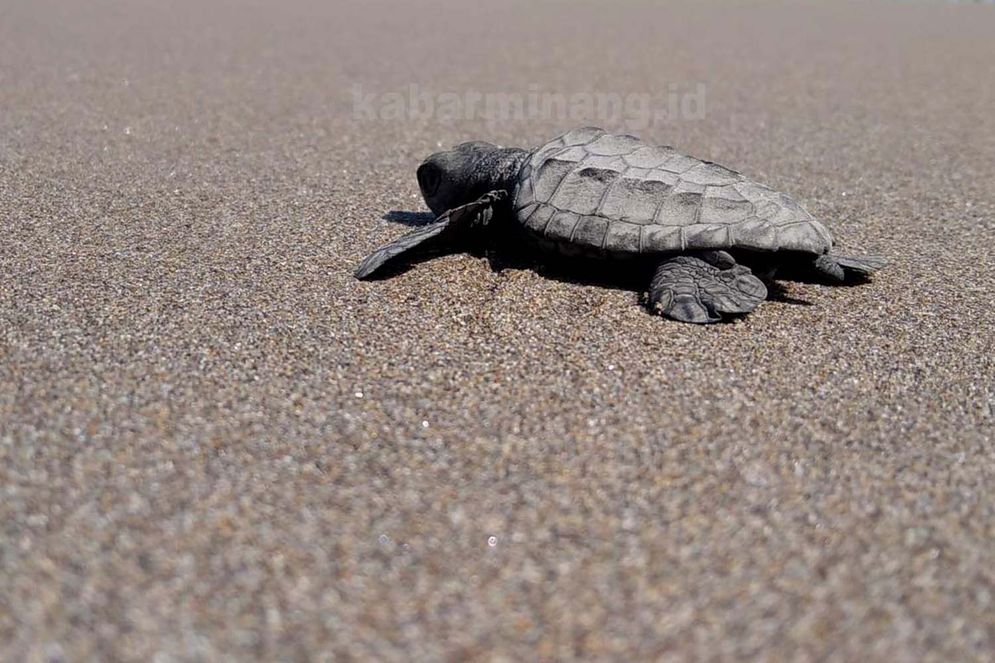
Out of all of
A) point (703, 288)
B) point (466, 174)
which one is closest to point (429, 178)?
point (466, 174)

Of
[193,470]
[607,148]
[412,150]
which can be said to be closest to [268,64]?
[412,150]

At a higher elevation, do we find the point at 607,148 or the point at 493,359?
the point at 607,148

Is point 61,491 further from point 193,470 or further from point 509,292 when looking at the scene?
point 509,292

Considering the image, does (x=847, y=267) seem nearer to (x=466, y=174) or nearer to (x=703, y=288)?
(x=703, y=288)

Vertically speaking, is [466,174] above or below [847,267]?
above

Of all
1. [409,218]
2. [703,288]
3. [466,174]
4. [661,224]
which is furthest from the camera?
[409,218]

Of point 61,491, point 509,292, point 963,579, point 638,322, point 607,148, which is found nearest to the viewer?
point 963,579

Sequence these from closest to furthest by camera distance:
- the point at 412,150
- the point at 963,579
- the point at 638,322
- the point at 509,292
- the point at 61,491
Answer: the point at 963,579 → the point at 61,491 → the point at 638,322 → the point at 509,292 → the point at 412,150
